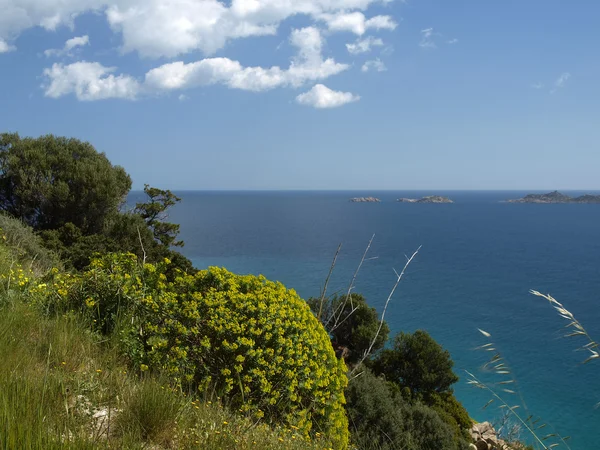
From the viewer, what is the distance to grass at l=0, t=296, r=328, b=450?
88.6 inches

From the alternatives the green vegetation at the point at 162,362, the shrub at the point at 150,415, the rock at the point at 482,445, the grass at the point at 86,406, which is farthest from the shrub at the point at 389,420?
the shrub at the point at 150,415

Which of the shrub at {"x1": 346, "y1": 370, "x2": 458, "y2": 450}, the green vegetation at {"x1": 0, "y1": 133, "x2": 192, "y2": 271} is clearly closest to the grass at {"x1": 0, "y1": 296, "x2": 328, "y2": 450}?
the shrub at {"x1": 346, "y1": 370, "x2": 458, "y2": 450}

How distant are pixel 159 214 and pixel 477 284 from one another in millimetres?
32296

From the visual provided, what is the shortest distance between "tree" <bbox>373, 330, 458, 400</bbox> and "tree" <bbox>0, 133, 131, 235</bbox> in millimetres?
14674

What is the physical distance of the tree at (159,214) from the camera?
910 inches

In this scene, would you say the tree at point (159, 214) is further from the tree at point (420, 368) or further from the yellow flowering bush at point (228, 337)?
the yellow flowering bush at point (228, 337)

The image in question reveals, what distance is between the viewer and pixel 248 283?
5.38 metres

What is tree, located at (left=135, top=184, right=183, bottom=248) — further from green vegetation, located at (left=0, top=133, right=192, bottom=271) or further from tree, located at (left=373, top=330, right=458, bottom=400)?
tree, located at (left=373, top=330, right=458, bottom=400)

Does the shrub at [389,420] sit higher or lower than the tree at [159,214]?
lower

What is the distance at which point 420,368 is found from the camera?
15695 millimetres

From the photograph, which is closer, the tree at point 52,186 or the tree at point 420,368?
the tree at point 420,368

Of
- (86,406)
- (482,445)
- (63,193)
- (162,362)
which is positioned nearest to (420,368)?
(482,445)

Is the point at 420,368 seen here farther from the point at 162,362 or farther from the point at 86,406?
the point at 86,406

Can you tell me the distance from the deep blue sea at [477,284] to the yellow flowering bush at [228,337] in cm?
129
